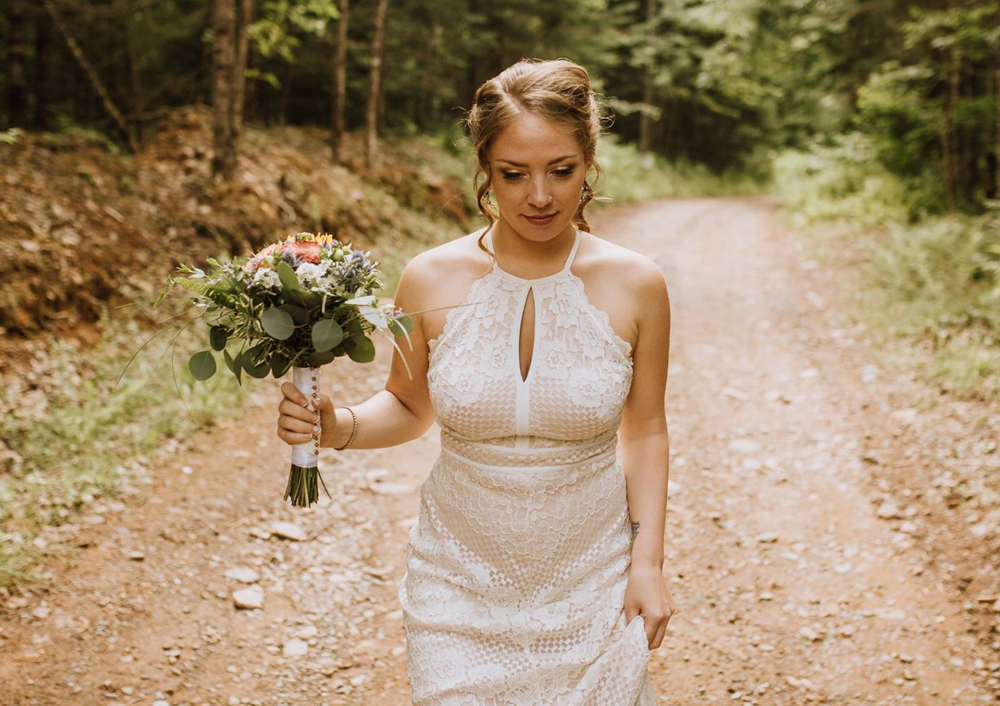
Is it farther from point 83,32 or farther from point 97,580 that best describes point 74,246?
point 83,32

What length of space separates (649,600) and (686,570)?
2623 mm

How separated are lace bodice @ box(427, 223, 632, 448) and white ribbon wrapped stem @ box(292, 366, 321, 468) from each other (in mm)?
331

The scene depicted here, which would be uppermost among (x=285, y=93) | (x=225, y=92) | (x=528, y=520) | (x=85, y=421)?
(x=285, y=93)

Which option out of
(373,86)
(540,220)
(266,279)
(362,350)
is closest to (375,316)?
(362,350)

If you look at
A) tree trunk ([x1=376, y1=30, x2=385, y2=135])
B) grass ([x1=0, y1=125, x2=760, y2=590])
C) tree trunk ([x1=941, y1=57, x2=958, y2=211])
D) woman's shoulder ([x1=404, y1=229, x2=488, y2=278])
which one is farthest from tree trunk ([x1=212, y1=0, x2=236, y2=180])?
tree trunk ([x1=941, y1=57, x2=958, y2=211])

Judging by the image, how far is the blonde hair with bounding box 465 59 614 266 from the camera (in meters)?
2.06

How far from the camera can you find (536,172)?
2055 millimetres

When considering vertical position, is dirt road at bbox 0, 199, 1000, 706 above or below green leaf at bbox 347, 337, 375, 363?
below

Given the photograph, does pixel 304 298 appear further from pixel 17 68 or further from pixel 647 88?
pixel 647 88

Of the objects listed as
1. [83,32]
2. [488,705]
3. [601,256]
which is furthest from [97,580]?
[83,32]

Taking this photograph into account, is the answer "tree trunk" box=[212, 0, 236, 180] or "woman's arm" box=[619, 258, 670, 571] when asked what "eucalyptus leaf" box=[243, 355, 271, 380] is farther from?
"tree trunk" box=[212, 0, 236, 180]

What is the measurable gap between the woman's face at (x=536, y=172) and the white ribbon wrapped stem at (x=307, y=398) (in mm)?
713

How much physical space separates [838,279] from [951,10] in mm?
3390

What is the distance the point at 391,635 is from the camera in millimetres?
4055
